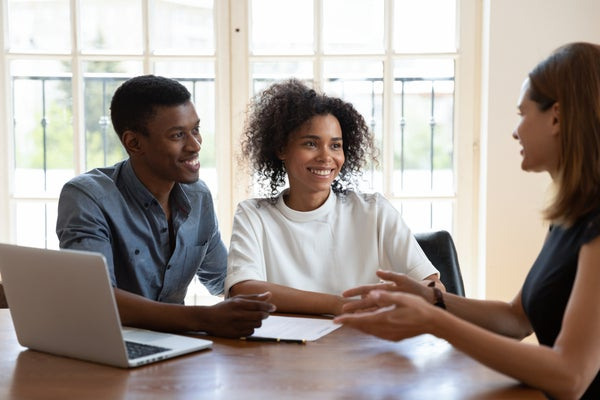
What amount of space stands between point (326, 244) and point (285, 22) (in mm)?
1533

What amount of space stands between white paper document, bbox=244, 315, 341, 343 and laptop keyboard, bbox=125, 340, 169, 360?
0.23 meters

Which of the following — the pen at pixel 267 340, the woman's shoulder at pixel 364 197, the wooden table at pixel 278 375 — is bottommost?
the wooden table at pixel 278 375

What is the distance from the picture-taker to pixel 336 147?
241 cm

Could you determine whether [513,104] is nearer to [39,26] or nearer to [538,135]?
[538,135]

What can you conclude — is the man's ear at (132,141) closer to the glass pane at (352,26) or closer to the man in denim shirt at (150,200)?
the man in denim shirt at (150,200)

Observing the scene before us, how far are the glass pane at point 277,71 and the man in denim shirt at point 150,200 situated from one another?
44.1 inches

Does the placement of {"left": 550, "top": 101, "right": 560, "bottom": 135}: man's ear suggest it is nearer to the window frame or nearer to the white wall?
the white wall

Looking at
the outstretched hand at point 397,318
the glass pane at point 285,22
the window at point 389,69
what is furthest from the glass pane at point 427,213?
the outstretched hand at point 397,318

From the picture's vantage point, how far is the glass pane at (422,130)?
11.5 feet

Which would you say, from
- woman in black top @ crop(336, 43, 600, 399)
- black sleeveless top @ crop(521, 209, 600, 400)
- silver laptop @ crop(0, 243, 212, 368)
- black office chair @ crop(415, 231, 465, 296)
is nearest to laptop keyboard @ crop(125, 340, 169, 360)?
silver laptop @ crop(0, 243, 212, 368)

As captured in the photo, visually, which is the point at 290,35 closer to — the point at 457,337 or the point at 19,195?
the point at 19,195

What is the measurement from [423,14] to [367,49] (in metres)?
0.29

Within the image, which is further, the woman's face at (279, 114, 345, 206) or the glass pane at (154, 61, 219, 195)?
the glass pane at (154, 61, 219, 195)

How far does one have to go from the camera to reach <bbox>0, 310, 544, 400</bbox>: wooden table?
135cm
